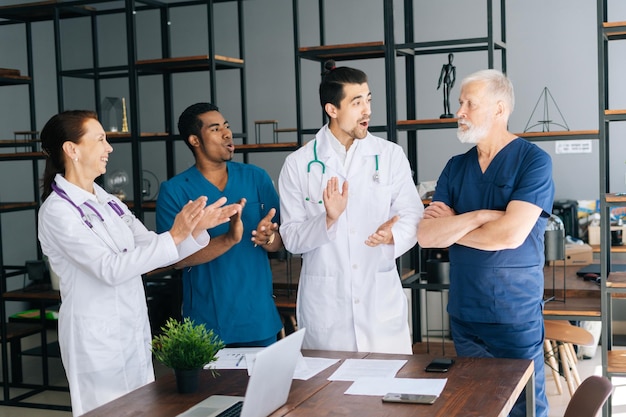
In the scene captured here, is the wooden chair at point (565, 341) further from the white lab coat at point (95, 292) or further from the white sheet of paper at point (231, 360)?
the white lab coat at point (95, 292)

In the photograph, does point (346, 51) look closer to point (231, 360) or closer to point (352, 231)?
point (352, 231)

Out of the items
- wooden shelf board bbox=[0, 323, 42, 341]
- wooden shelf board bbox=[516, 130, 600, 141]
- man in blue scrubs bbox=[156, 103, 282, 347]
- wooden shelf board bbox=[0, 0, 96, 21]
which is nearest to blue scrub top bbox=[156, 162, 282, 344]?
man in blue scrubs bbox=[156, 103, 282, 347]

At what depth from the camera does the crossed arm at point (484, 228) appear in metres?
2.73

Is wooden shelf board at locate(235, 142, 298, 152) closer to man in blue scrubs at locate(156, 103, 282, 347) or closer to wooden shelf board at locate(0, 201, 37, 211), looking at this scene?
man in blue scrubs at locate(156, 103, 282, 347)

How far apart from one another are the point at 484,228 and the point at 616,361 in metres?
1.64

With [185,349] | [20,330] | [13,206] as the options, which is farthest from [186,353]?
[20,330]

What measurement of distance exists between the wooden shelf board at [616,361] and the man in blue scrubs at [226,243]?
172cm

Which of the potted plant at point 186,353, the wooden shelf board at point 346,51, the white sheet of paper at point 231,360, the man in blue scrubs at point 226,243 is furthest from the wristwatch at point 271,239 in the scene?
the wooden shelf board at point 346,51

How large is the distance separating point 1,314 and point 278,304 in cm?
190

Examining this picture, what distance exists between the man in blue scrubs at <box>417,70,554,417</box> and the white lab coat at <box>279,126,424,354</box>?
19cm

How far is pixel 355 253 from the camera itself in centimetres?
304

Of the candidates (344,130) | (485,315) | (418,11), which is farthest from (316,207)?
(418,11)

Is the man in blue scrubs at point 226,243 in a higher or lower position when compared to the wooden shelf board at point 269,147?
lower

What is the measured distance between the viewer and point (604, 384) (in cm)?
212
